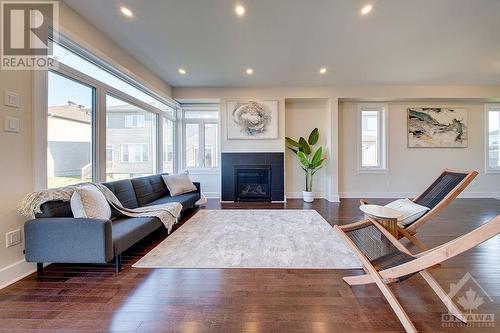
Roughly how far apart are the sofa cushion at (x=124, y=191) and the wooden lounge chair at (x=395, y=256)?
9.69ft

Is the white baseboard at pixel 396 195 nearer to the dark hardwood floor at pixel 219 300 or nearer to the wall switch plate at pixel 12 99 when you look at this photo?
the dark hardwood floor at pixel 219 300

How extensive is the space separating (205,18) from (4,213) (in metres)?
3.04

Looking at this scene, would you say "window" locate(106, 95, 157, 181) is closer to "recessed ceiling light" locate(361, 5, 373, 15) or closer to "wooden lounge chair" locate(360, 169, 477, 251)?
"recessed ceiling light" locate(361, 5, 373, 15)

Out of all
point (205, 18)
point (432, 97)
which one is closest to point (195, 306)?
point (205, 18)

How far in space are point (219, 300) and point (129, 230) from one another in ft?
4.25

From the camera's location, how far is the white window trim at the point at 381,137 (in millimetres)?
5930

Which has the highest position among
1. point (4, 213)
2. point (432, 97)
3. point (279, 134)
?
point (432, 97)

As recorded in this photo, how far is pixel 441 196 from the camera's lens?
2.49 m

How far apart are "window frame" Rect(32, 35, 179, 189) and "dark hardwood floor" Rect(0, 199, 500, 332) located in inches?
44.9

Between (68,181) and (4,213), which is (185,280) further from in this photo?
(68,181)

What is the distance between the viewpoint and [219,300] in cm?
173

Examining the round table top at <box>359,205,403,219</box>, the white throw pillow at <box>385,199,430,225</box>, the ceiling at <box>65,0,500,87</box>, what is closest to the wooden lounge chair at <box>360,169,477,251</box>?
the white throw pillow at <box>385,199,430,225</box>

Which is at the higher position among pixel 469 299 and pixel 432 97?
pixel 432 97

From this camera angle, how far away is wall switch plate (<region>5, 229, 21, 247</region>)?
78.1 inches
